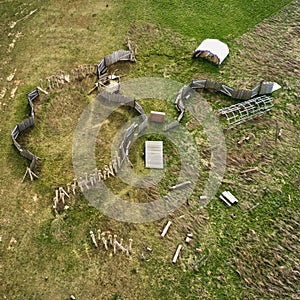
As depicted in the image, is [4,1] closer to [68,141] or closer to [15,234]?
[68,141]

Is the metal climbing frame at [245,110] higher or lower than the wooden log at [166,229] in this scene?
lower

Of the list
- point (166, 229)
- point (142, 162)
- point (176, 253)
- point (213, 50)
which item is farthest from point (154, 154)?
point (213, 50)

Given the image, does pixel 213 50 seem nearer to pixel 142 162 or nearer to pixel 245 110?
pixel 245 110

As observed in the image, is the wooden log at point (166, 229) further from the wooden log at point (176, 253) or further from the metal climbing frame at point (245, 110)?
the metal climbing frame at point (245, 110)

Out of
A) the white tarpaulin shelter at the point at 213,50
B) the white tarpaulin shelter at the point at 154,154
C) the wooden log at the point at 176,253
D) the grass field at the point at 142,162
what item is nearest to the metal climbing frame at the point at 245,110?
the grass field at the point at 142,162

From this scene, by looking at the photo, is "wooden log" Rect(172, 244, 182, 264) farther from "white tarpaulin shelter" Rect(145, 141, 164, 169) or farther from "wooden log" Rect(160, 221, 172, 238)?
"white tarpaulin shelter" Rect(145, 141, 164, 169)

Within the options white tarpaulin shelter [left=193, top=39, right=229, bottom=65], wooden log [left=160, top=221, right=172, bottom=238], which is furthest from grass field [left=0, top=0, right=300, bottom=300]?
white tarpaulin shelter [left=193, top=39, right=229, bottom=65]
